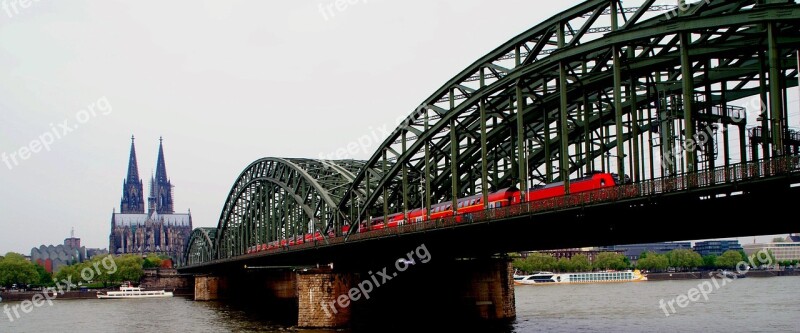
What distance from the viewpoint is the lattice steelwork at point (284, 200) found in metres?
100

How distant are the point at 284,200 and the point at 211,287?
150ft

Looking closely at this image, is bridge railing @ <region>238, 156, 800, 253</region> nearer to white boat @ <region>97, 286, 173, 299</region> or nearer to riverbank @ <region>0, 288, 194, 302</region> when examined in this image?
white boat @ <region>97, 286, 173, 299</region>

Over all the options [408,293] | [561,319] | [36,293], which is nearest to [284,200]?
[408,293]

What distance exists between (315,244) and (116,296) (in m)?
107

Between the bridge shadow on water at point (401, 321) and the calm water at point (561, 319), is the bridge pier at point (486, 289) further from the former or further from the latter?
the calm water at point (561, 319)

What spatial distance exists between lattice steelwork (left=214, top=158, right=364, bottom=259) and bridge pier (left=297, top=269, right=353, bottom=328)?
11.8 metres

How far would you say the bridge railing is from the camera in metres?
33.8

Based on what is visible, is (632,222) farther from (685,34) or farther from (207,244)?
(207,244)

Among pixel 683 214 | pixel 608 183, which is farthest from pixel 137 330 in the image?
pixel 683 214

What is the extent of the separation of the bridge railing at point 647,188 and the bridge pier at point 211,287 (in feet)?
343

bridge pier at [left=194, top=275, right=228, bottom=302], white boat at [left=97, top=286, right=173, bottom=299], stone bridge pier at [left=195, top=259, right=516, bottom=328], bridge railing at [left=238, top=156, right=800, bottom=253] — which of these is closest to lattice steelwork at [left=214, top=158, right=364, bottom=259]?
bridge pier at [left=194, top=275, right=228, bottom=302]

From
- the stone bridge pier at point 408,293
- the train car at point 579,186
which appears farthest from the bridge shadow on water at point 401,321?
the train car at point 579,186

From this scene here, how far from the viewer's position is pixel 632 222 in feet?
146

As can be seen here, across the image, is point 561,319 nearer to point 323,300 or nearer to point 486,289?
point 486,289
